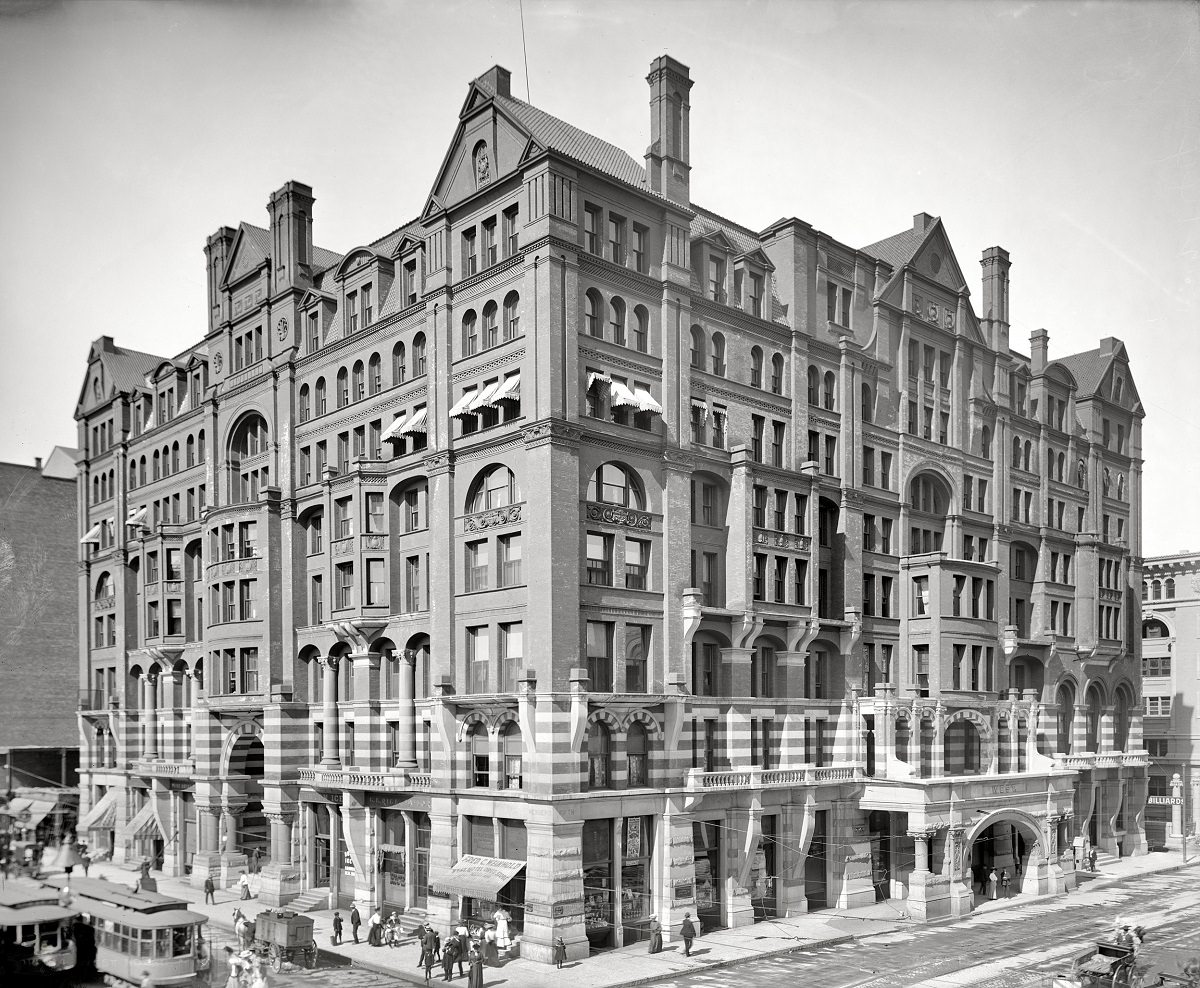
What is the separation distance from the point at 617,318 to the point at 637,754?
19.1 m

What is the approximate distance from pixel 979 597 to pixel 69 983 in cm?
5264

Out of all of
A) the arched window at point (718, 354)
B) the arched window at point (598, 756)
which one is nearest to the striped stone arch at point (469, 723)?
the arched window at point (598, 756)

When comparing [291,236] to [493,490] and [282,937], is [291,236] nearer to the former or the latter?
[493,490]

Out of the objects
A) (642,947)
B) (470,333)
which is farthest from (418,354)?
(642,947)

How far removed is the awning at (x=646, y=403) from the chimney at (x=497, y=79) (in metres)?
14.7

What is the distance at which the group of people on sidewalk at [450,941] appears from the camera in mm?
42062

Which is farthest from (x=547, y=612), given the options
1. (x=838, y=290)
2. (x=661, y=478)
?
(x=838, y=290)

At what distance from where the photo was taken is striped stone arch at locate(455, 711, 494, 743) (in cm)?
4997

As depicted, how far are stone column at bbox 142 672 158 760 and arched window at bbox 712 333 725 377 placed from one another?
40.9m

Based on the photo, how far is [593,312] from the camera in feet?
168

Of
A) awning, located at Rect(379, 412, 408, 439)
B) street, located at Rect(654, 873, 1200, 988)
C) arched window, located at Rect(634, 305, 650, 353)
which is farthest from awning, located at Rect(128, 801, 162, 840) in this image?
arched window, located at Rect(634, 305, 650, 353)

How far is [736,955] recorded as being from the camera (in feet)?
155

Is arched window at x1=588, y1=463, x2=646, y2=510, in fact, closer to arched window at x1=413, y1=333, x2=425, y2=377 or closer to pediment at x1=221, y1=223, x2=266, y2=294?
arched window at x1=413, y1=333, x2=425, y2=377

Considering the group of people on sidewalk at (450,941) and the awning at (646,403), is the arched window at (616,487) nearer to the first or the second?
the awning at (646,403)
